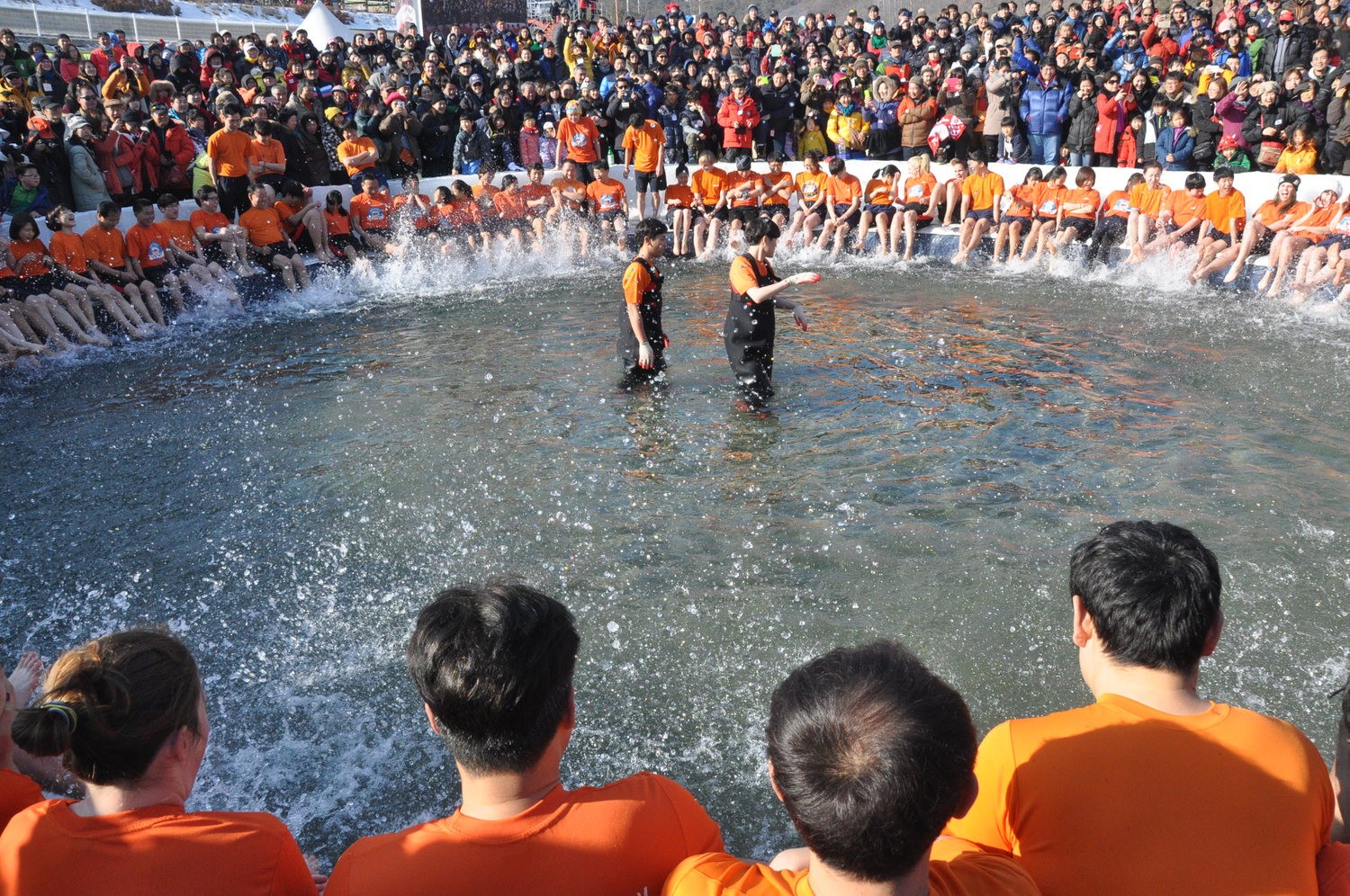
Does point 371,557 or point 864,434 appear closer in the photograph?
point 371,557

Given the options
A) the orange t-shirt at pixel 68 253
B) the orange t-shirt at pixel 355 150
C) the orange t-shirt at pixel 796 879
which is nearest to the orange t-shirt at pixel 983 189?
the orange t-shirt at pixel 355 150

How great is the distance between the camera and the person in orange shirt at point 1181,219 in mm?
12039

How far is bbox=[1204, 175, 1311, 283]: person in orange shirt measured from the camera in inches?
449

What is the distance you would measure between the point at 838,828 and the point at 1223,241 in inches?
483

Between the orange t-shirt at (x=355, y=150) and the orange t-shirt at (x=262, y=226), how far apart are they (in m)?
2.09

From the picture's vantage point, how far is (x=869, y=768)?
164cm

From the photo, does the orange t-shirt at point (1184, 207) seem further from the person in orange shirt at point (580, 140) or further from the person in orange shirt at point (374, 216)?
the person in orange shirt at point (374, 216)

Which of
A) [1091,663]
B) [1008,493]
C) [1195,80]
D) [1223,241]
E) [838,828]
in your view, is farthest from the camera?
[1195,80]

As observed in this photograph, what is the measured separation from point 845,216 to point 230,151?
27.0ft

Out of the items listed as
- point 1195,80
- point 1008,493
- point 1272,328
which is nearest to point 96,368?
point 1008,493

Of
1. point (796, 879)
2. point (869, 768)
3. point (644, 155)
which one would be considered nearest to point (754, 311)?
point (796, 879)

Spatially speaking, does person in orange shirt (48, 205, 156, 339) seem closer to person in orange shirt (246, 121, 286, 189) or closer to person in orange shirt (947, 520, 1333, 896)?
person in orange shirt (246, 121, 286, 189)

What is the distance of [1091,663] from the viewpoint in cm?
234

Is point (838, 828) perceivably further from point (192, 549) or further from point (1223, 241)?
point (1223, 241)
